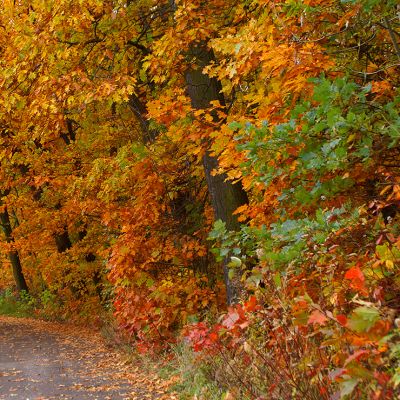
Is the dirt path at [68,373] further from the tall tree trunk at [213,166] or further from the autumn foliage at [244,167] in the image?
the tall tree trunk at [213,166]

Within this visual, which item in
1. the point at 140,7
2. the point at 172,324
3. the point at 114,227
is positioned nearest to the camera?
the point at 172,324

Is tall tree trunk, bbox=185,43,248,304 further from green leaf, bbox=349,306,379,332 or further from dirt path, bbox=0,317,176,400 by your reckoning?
green leaf, bbox=349,306,379,332

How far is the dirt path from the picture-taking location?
25.5ft

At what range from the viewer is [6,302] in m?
29.1

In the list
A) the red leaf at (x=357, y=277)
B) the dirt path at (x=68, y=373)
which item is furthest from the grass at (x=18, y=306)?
the red leaf at (x=357, y=277)

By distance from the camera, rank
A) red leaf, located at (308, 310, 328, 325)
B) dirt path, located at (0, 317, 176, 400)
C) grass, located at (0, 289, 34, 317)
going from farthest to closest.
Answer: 1. grass, located at (0, 289, 34, 317)
2. dirt path, located at (0, 317, 176, 400)
3. red leaf, located at (308, 310, 328, 325)

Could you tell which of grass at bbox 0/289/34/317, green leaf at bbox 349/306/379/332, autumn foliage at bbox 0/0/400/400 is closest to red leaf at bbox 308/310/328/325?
autumn foliage at bbox 0/0/400/400

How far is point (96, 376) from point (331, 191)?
224 inches

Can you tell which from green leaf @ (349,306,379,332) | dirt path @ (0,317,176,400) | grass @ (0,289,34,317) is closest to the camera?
green leaf @ (349,306,379,332)

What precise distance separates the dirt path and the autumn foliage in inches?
35.0

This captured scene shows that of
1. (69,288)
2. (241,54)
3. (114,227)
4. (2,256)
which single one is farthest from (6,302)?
(241,54)

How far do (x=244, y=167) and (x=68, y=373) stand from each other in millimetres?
5775

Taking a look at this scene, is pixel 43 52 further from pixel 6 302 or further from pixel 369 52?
pixel 6 302

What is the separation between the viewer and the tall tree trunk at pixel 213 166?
8.77 m
